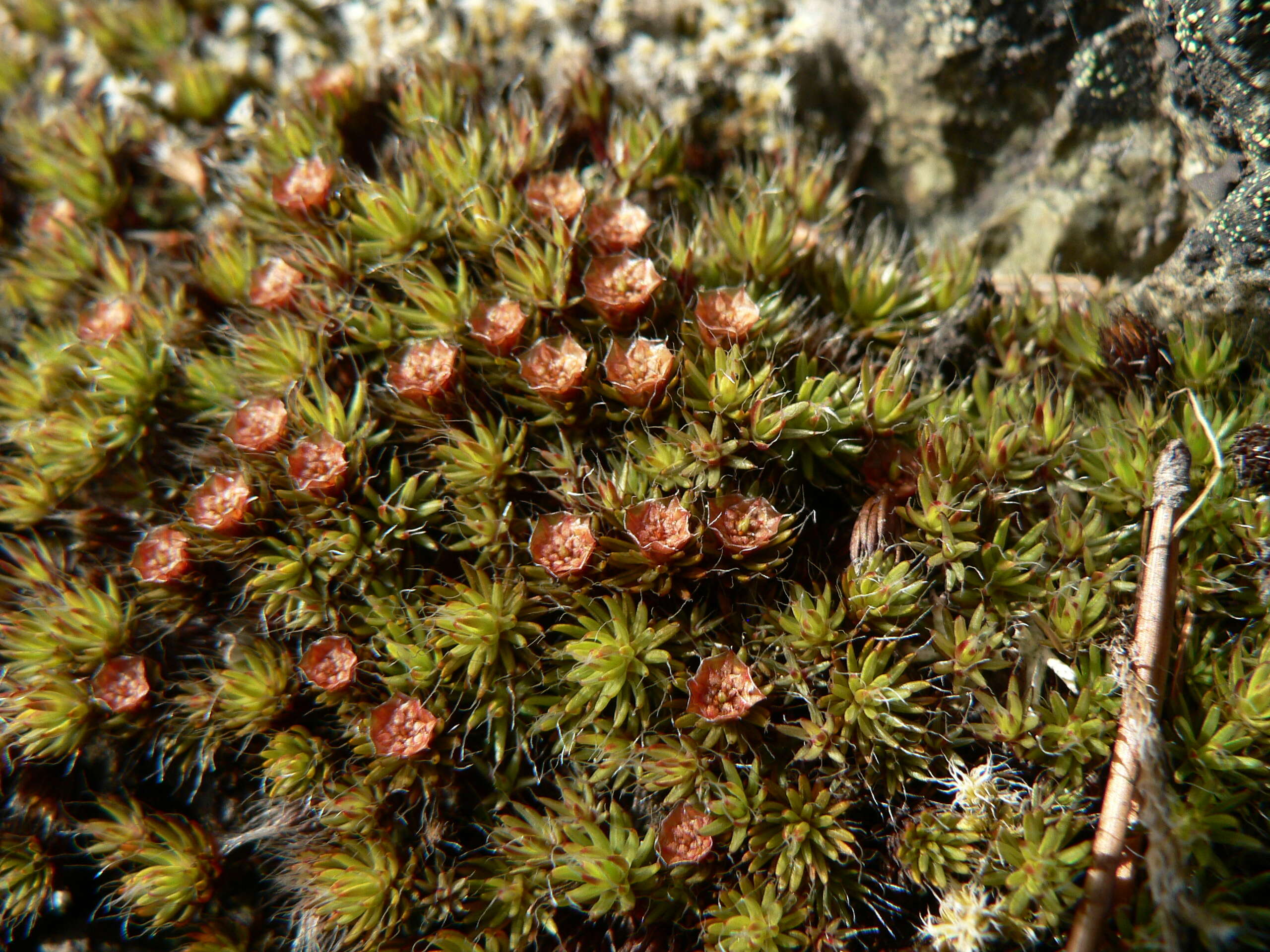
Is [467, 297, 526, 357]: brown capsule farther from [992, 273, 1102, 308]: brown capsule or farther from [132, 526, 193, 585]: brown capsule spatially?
[992, 273, 1102, 308]: brown capsule

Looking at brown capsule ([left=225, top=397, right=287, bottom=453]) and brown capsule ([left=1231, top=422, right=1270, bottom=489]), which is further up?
brown capsule ([left=1231, top=422, right=1270, bottom=489])

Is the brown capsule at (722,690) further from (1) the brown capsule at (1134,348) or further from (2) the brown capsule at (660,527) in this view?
(1) the brown capsule at (1134,348)

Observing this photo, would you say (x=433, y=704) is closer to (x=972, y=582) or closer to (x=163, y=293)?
(x=972, y=582)

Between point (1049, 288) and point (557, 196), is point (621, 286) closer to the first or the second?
point (557, 196)

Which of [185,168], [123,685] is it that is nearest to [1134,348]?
[123,685]

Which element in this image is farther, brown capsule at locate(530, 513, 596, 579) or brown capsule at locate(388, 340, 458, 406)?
brown capsule at locate(388, 340, 458, 406)

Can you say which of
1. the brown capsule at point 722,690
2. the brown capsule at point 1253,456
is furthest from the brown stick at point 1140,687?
the brown capsule at point 722,690

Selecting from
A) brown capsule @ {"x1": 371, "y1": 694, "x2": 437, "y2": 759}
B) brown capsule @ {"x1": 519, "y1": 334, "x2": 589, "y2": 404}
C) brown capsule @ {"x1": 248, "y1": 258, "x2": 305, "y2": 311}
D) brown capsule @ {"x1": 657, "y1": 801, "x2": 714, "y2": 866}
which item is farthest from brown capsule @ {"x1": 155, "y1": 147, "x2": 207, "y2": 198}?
brown capsule @ {"x1": 657, "y1": 801, "x2": 714, "y2": 866}
